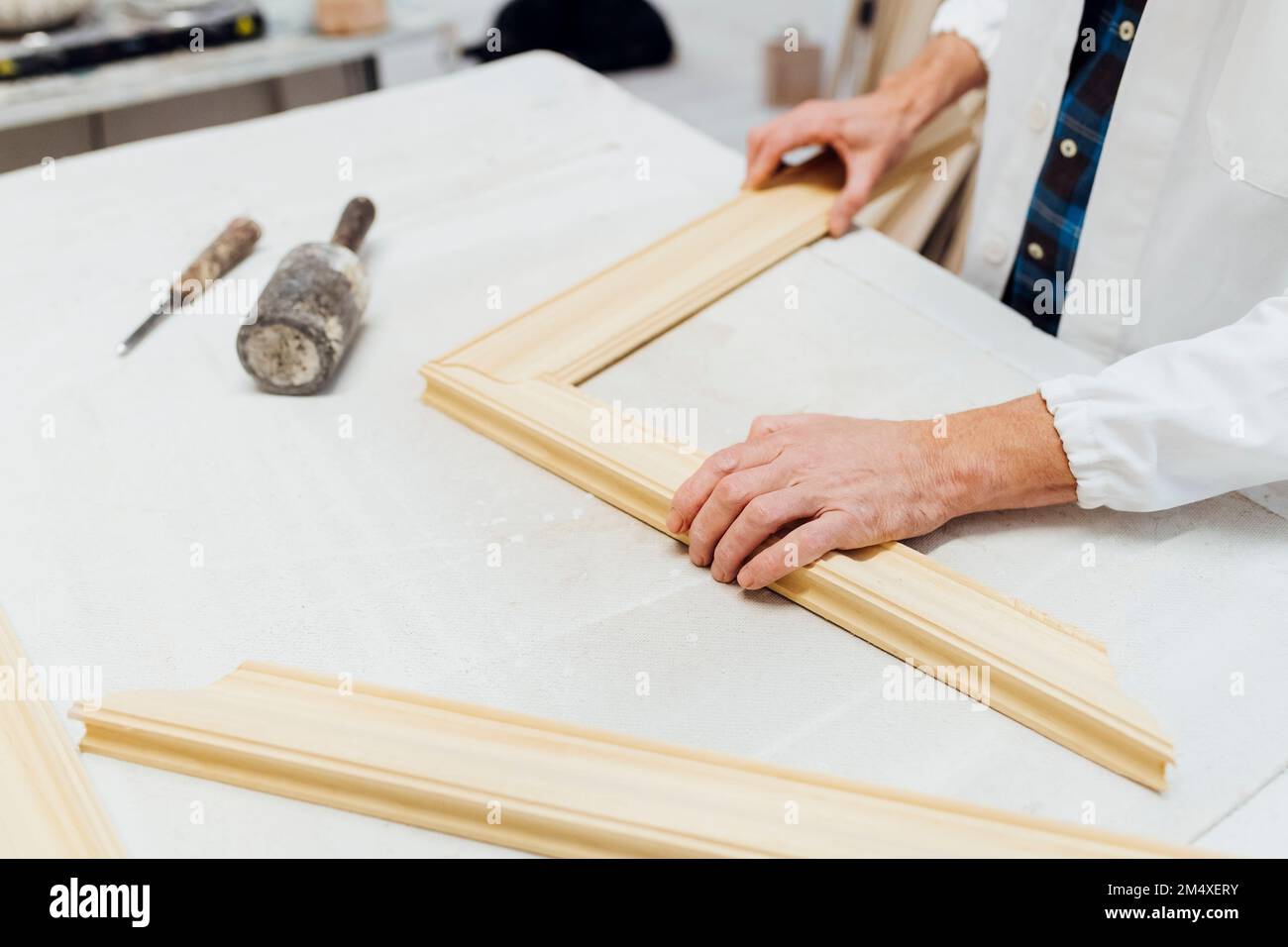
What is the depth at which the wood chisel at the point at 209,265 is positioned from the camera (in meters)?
1.99

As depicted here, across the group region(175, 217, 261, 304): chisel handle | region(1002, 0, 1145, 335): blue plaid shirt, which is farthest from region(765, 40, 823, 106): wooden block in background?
region(175, 217, 261, 304): chisel handle

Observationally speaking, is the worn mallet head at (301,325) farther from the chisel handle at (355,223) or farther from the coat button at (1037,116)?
the coat button at (1037,116)

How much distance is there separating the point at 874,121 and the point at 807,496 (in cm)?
118

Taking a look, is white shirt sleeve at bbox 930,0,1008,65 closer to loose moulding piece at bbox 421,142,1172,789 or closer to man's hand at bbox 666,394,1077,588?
loose moulding piece at bbox 421,142,1172,789

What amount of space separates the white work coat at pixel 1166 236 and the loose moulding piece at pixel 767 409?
0.88 feet

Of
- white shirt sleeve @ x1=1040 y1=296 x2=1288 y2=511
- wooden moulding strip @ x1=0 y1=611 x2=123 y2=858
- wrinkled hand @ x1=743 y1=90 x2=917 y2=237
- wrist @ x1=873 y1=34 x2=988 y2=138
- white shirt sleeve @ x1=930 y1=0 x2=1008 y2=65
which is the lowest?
wooden moulding strip @ x1=0 y1=611 x2=123 y2=858

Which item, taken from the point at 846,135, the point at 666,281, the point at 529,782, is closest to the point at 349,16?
the point at 846,135

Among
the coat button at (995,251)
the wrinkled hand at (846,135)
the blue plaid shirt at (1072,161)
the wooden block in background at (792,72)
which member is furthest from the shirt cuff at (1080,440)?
the wooden block in background at (792,72)

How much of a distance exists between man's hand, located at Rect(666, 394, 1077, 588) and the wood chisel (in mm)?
1091

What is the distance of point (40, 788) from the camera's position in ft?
3.98

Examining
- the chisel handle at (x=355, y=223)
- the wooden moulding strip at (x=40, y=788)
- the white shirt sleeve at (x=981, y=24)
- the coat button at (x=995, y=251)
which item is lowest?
the wooden moulding strip at (x=40, y=788)

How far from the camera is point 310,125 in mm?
2555

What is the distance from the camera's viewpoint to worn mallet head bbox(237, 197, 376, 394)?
1.75 metres

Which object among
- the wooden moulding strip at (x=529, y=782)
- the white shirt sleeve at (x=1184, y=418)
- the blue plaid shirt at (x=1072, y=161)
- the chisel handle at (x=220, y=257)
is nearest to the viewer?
the wooden moulding strip at (x=529, y=782)
